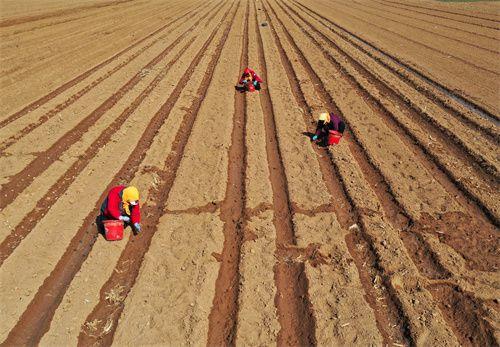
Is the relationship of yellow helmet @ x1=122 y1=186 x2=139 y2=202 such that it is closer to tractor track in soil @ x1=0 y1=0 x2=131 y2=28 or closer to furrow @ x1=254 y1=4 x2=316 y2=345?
furrow @ x1=254 y1=4 x2=316 y2=345

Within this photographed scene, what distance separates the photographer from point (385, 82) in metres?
12.9

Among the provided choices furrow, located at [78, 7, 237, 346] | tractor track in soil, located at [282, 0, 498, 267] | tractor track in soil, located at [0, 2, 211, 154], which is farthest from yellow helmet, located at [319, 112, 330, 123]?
tractor track in soil, located at [0, 2, 211, 154]

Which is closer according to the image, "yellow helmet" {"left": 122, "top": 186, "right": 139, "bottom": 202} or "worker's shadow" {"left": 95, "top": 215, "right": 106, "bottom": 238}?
"yellow helmet" {"left": 122, "top": 186, "right": 139, "bottom": 202}

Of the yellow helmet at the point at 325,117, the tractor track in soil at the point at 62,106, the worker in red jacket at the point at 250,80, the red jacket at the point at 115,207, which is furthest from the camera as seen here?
the worker in red jacket at the point at 250,80

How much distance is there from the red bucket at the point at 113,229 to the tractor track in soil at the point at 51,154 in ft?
8.33

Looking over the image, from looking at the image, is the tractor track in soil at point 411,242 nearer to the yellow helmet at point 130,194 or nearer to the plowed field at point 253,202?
the plowed field at point 253,202

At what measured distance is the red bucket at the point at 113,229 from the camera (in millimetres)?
5914

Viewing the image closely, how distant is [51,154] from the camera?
8.60 metres

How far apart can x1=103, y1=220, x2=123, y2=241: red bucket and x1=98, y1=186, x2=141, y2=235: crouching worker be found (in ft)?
0.29

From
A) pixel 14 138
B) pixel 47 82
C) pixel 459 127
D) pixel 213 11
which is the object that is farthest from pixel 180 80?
pixel 213 11

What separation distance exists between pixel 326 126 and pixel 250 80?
395 cm

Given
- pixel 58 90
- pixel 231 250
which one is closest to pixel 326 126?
pixel 231 250

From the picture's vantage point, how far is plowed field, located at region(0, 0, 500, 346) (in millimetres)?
4902

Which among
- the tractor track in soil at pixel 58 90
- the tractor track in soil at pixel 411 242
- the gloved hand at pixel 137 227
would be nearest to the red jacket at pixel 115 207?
the gloved hand at pixel 137 227
